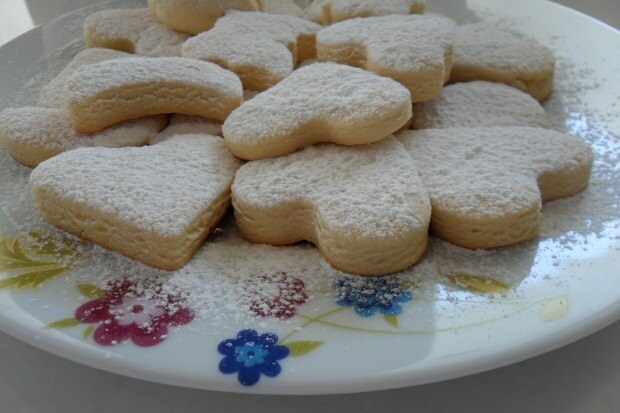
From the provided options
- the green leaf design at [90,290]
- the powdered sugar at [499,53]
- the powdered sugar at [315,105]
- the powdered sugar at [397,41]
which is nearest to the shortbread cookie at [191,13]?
the powdered sugar at [397,41]

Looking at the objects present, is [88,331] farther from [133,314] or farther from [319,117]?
[319,117]

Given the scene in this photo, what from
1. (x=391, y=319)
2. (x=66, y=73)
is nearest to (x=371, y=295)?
(x=391, y=319)

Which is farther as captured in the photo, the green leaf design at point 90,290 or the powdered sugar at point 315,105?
the powdered sugar at point 315,105

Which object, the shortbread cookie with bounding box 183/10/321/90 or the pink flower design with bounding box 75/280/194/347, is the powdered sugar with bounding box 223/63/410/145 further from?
the pink flower design with bounding box 75/280/194/347

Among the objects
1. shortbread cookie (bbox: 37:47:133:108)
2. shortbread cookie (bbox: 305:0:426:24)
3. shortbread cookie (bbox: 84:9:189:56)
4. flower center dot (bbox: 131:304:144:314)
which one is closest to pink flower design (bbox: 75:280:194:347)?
flower center dot (bbox: 131:304:144:314)

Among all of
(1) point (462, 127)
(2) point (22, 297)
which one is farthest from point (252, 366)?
(1) point (462, 127)

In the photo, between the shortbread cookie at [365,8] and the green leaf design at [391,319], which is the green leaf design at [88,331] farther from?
the shortbread cookie at [365,8]

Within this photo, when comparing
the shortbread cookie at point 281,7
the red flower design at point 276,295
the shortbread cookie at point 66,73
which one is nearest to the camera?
the red flower design at point 276,295
